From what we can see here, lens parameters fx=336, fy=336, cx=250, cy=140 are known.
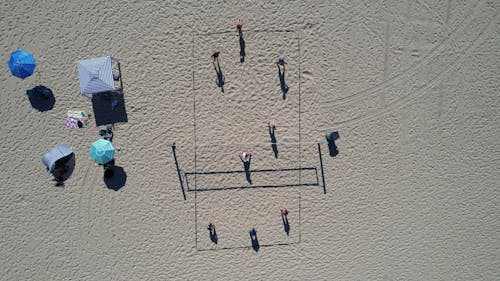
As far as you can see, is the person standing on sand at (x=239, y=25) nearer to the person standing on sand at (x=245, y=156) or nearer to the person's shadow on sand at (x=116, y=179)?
the person standing on sand at (x=245, y=156)

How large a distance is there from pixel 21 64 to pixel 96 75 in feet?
4.50

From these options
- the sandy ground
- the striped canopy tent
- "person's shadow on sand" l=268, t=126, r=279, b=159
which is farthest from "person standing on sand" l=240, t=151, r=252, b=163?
the striped canopy tent

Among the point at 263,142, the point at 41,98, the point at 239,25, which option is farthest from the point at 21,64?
the point at 263,142

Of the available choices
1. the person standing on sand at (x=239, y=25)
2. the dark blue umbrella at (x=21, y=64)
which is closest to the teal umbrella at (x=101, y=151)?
the dark blue umbrella at (x=21, y=64)

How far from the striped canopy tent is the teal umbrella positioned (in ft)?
3.28

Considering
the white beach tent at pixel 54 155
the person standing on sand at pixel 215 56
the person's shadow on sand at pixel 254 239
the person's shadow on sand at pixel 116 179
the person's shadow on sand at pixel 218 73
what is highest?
the person standing on sand at pixel 215 56

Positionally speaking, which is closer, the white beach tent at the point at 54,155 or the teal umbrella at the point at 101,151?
the teal umbrella at the point at 101,151

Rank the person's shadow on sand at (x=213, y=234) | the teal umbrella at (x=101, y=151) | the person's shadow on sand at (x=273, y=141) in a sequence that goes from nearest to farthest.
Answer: the teal umbrella at (x=101, y=151)
the person's shadow on sand at (x=273, y=141)
the person's shadow on sand at (x=213, y=234)

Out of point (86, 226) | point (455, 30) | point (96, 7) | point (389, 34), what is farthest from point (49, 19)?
point (455, 30)

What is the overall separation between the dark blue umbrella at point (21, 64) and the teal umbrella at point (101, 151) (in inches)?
71.2

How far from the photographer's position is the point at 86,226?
7074 millimetres

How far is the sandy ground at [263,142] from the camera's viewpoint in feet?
22.2

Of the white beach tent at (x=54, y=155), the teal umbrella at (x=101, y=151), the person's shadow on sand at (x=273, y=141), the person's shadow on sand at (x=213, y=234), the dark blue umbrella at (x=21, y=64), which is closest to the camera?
the dark blue umbrella at (x=21, y=64)

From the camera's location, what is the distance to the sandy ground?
22.2 feet
